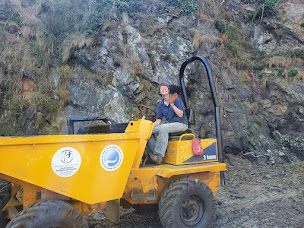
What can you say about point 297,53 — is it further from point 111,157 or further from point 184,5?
point 111,157

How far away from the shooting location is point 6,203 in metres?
3.50

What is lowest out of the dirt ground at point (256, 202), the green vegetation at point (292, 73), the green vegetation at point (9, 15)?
the dirt ground at point (256, 202)

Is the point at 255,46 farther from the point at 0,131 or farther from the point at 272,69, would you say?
the point at 0,131

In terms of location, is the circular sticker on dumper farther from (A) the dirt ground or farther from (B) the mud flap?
(A) the dirt ground

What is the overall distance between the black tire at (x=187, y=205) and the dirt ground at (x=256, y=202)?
43 centimetres

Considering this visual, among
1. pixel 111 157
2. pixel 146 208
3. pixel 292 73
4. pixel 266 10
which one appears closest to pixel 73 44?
pixel 146 208

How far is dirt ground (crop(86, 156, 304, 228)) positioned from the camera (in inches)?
161

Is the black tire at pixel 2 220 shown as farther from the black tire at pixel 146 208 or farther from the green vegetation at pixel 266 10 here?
the green vegetation at pixel 266 10

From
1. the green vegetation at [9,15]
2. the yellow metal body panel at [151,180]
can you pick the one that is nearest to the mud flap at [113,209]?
the yellow metal body panel at [151,180]

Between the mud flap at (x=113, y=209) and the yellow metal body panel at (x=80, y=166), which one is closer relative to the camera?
the yellow metal body panel at (x=80, y=166)

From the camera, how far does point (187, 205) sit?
12.2ft

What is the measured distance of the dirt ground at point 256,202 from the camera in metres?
4.09

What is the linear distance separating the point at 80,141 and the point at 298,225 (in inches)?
140

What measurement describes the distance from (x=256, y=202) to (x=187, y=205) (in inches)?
86.1
